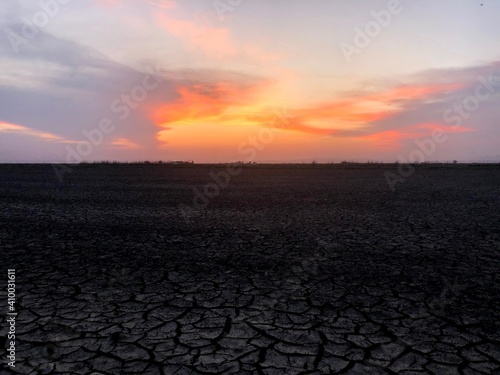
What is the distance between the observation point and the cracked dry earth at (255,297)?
264 cm

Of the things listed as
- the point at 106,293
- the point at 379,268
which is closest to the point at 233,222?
the point at 379,268

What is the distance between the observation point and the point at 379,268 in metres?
4.89

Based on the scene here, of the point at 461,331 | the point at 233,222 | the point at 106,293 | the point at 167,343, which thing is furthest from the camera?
the point at 233,222

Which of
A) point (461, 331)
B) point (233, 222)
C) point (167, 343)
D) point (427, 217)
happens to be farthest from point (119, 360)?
point (427, 217)

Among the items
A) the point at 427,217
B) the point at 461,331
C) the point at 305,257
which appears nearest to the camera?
the point at 461,331

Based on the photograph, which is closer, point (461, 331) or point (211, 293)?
point (461, 331)

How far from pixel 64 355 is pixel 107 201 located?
10.5m

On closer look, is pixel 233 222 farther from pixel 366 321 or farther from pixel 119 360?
pixel 119 360

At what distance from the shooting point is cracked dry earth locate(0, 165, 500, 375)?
264 cm

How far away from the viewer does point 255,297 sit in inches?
152

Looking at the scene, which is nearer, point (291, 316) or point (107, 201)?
point (291, 316)

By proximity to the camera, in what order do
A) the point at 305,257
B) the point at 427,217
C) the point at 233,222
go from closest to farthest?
the point at 305,257 → the point at 233,222 → the point at 427,217

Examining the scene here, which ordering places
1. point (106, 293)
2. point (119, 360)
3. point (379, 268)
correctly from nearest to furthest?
point (119, 360), point (106, 293), point (379, 268)

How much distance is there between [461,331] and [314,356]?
137 cm
